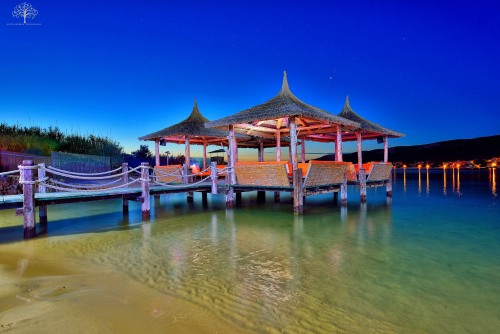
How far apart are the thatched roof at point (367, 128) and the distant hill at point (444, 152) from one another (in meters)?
63.6

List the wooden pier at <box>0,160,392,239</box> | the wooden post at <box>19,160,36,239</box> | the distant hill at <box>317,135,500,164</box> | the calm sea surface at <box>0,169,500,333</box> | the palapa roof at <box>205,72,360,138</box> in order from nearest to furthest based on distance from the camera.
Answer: the calm sea surface at <box>0,169,500,333</box> < the wooden post at <box>19,160,36,239</box> < the wooden pier at <box>0,160,392,239</box> < the palapa roof at <box>205,72,360,138</box> < the distant hill at <box>317,135,500,164</box>

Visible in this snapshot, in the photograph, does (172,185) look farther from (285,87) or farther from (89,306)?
(89,306)

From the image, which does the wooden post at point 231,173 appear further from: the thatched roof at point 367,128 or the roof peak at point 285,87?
the thatched roof at point 367,128

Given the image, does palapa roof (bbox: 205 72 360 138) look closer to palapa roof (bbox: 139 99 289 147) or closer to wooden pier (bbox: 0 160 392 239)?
wooden pier (bbox: 0 160 392 239)

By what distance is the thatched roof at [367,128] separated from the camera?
47.0ft

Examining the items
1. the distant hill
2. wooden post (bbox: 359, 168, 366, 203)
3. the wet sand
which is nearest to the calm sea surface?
the wet sand

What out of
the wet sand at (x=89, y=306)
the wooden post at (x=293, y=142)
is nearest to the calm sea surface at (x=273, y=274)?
the wet sand at (x=89, y=306)

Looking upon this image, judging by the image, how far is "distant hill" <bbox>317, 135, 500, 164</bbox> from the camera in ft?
277

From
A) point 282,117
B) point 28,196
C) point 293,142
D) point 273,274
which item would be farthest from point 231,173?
point 273,274

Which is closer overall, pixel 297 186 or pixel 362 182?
pixel 297 186

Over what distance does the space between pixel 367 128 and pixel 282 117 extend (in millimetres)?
5877

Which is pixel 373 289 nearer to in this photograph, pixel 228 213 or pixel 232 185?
pixel 228 213

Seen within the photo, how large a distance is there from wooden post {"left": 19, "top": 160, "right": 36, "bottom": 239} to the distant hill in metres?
75.9

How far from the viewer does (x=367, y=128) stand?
14.0m
